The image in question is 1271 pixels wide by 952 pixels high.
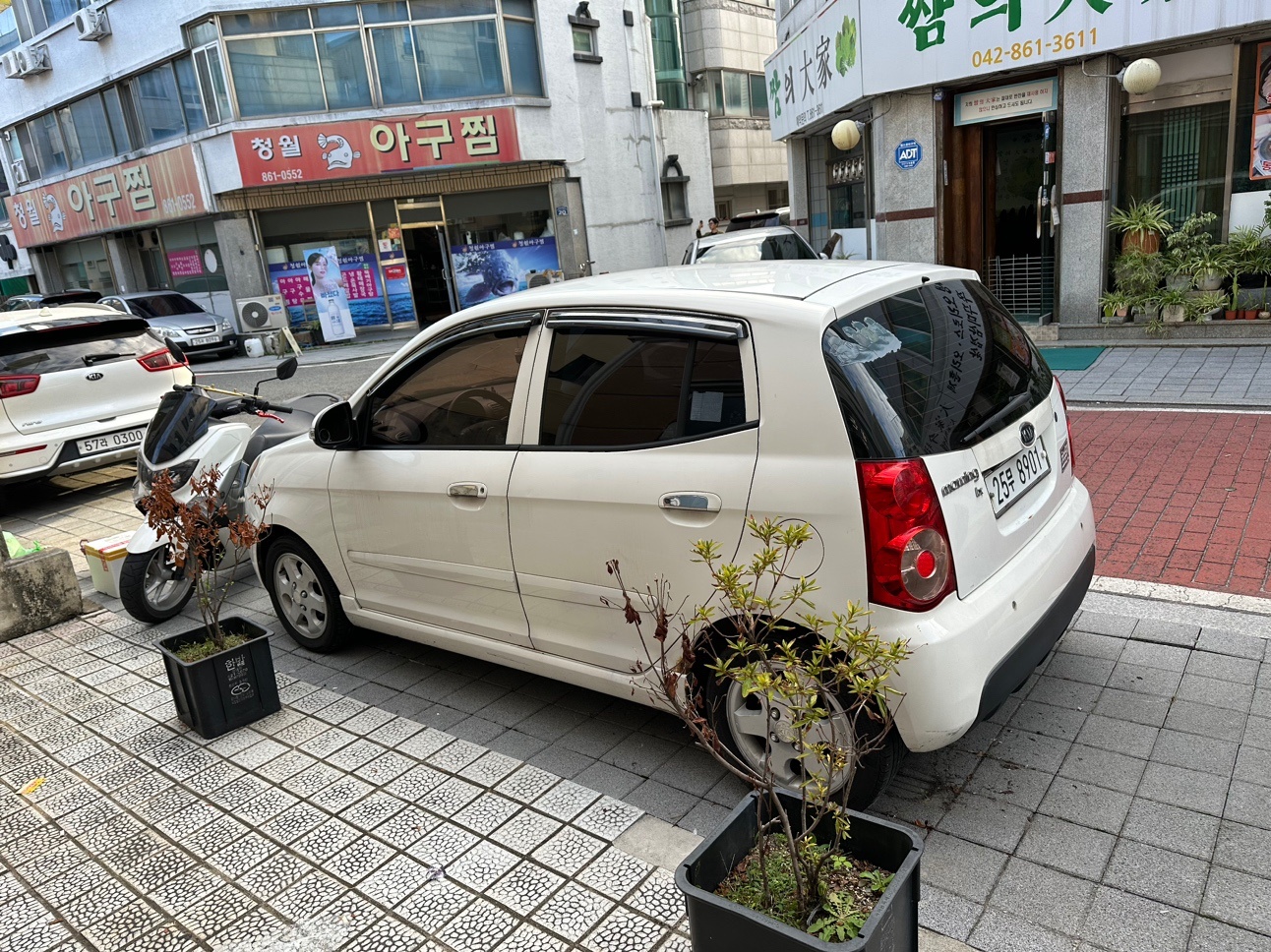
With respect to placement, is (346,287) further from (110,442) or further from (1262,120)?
(1262,120)

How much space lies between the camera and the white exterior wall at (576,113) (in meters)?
20.7

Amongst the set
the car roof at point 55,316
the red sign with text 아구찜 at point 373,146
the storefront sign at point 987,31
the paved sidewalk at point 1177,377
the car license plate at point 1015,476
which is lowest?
the paved sidewalk at point 1177,377

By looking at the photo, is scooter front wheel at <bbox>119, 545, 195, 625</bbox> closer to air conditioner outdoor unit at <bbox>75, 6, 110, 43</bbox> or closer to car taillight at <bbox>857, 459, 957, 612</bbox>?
car taillight at <bbox>857, 459, 957, 612</bbox>

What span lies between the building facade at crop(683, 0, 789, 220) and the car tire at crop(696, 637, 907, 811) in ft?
99.4

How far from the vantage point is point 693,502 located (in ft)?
10.1

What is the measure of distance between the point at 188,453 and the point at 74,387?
3176 mm

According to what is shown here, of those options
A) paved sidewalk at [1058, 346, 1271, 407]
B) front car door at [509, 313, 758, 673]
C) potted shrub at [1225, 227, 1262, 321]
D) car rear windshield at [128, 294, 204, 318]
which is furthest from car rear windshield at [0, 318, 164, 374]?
car rear windshield at [128, 294, 204, 318]

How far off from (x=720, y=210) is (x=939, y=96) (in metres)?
21.8

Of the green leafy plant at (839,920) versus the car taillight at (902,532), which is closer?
the green leafy plant at (839,920)

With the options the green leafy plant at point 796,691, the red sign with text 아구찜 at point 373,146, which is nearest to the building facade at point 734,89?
the red sign with text 아구찜 at point 373,146

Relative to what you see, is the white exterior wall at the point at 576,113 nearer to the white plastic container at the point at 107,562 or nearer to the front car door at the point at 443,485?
the white plastic container at the point at 107,562

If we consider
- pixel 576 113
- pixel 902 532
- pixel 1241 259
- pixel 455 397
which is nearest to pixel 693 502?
pixel 902 532

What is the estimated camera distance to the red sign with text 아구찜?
66.0 feet

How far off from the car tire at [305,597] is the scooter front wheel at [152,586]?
1.96 feet
